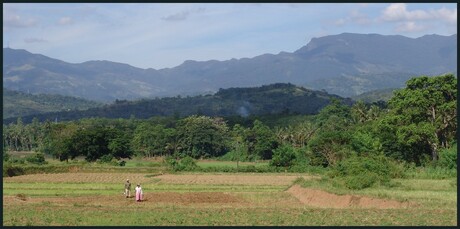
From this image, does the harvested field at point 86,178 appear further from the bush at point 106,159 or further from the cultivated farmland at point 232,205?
the bush at point 106,159

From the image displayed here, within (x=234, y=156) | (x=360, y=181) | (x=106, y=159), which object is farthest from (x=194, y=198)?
(x=234, y=156)

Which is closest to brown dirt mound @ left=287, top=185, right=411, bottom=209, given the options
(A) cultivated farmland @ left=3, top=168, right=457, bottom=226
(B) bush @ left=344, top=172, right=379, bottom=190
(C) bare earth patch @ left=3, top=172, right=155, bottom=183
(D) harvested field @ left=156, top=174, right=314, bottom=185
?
(A) cultivated farmland @ left=3, top=168, right=457, bottom=226

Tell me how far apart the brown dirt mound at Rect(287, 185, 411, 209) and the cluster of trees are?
52.0 feet

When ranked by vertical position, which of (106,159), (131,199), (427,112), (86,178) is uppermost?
(427,112)

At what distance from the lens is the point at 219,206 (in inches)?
1153

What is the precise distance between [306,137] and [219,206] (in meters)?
63.2

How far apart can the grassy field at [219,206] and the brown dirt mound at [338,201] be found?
16 cm

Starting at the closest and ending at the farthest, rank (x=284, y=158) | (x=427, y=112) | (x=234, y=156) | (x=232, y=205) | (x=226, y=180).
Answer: (x=232, y=205), (x=226, y=180), (x=427, y=112), (x=284, y=158), (x=234, y=156)

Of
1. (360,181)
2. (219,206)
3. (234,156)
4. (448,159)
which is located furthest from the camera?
(234,156)

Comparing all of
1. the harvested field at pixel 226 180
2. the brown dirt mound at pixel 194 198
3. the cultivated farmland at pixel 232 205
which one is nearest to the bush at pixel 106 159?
the harvested field at pixel 226 180

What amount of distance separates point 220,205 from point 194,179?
66.8 feet

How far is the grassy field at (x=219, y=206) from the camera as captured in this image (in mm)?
22938

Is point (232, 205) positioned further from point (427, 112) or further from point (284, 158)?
point (284, 158)

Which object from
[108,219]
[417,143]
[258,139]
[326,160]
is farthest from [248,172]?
[108,219]
